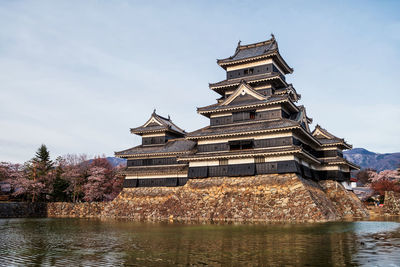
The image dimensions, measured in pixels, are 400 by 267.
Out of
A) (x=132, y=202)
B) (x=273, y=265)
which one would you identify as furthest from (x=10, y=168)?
(x=273, y=265)

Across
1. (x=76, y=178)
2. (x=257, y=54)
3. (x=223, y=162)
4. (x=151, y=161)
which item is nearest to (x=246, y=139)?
(x=223, y=162)

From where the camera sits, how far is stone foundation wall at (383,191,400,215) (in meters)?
43.3

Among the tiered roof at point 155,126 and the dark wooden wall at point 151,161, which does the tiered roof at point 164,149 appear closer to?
the dark wooden wall at point 151,161

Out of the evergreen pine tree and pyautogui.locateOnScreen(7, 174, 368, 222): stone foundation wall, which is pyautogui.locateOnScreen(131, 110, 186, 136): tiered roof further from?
the evergreen pine tree

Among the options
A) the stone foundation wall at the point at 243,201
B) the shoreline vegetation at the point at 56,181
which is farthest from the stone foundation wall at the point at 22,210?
the stone foundation wall at the point at 243,201

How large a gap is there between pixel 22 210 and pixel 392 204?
2015 inches

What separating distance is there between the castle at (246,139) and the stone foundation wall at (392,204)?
22.1 feet

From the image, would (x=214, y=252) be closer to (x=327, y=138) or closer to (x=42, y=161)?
(x=327, y=138)

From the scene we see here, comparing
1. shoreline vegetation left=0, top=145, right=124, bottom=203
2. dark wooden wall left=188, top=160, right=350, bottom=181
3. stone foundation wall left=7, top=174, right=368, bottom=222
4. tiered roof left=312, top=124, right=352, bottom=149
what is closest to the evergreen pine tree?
shoreline vegetation left=0, top=145, right=124, bottom=203

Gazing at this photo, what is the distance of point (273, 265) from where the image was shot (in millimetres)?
9883

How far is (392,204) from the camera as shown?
43.8 m

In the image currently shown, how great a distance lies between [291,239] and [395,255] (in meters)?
5.12

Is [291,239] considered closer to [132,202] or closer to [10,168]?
[132,202]

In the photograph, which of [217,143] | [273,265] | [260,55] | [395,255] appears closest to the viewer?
[273,265]
